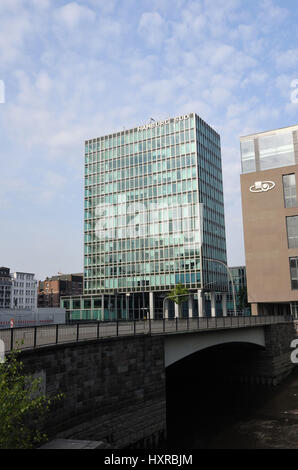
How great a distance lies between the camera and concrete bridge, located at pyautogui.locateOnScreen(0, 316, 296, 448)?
54.9 ft

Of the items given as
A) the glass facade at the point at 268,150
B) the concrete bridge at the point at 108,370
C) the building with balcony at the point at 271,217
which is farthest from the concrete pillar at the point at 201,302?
the concrete bridge at the point at 108,370

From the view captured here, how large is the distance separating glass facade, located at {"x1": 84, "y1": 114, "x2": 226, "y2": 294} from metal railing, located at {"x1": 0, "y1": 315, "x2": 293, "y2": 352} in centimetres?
5122

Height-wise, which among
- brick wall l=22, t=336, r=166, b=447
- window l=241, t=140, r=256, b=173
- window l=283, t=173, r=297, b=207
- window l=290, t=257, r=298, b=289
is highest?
window l=241, t=140, r=256, b=173

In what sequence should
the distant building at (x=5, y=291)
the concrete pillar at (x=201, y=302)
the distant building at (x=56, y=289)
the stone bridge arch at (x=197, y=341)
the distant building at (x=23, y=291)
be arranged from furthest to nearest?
the distant building at (x=56, y=289) < the distant building at (x=23, y=291) < the distant building at (x=5, y=291) < the concrete pillar at (x=201, y=302) < the stone bridge arch at (x=197, y=341)

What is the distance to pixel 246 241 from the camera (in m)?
68.2

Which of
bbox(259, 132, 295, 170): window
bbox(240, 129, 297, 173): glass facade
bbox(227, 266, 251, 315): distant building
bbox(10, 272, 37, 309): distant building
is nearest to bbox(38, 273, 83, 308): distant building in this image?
bbox(10, 272, 37, 309): distant building

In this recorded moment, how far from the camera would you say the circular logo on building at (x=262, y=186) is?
66.6m

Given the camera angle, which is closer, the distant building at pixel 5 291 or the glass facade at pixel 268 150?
the glass facade at pixel 268 150

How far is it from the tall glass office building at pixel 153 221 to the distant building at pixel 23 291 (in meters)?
83.6

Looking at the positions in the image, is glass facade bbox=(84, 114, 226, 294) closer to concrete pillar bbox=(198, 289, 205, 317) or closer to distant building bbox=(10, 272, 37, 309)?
concrete pillar bbox=(198, 289, 205, 317)

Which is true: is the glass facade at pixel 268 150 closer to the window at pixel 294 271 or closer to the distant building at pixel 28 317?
the window at pixel 294 271

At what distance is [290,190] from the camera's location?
214 feet

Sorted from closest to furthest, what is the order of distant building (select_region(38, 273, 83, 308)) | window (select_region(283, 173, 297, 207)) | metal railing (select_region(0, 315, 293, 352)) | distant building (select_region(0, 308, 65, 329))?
metal railing (select_region(0, 315, 293, 352)) → distant building (select_region(0, 308, 65, 329)) → window (select_region(283, 173, 297, 207)) → distant building (select_region(38, 273, 83, 308))
